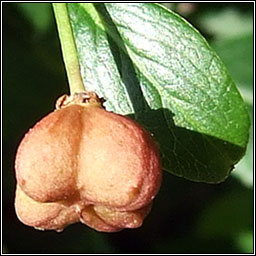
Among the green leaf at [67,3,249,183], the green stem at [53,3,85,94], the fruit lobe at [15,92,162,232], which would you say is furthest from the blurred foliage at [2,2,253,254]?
the fruit lobe at [15,92,162,232]

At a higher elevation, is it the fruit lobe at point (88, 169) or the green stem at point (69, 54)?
the green stem at point (69, 54)

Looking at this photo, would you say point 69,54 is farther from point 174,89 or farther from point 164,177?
point 164,177

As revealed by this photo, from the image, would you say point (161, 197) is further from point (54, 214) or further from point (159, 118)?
point (54, 214)

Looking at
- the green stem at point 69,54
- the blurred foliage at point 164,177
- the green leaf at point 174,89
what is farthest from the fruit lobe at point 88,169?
the blurred foliage at point 164,177

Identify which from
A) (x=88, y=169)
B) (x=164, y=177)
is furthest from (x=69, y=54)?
(x=164, y=177)

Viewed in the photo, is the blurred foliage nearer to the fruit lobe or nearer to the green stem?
the green stem

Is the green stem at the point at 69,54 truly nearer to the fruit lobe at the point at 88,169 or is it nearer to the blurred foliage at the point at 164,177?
the fruit lobe at the point at 88,169

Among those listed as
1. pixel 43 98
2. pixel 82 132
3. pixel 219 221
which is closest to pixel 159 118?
pixel 82 132
